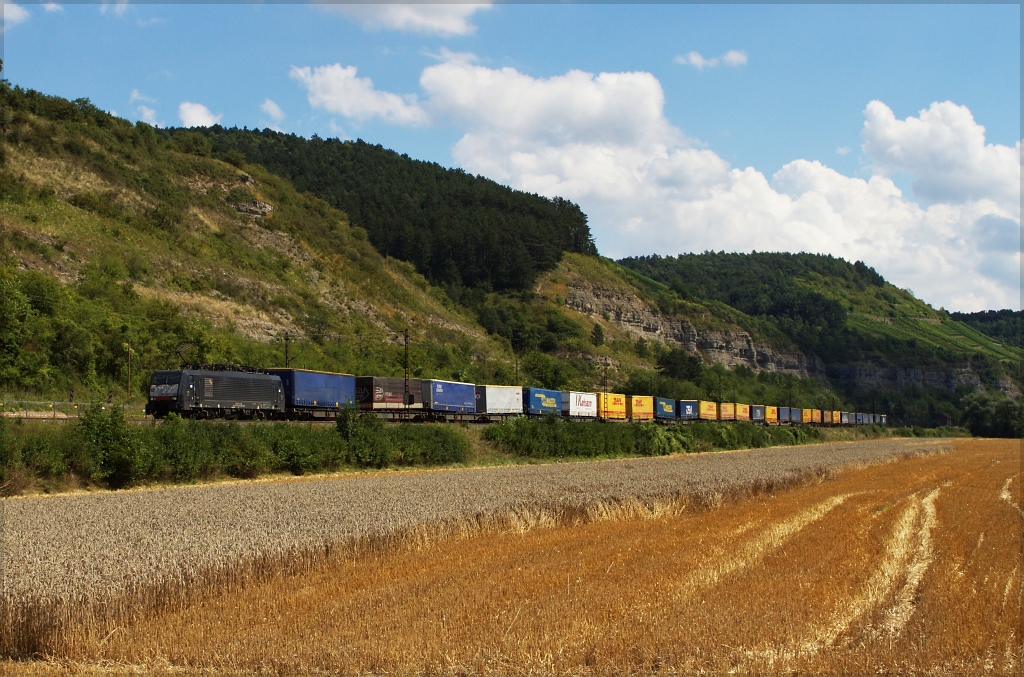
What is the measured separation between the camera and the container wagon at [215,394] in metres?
43.1

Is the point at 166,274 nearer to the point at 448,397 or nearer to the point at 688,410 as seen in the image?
the point at 448,397

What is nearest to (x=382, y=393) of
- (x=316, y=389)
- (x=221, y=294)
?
(x=316, y=389)

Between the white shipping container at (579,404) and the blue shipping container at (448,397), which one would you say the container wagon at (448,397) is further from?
the white shipping container at (579,404)

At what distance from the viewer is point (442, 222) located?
174 m

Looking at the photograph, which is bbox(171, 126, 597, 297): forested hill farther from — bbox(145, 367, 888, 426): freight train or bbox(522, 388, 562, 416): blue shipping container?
Answer: bbox(522, 388, 562, 416): blue shipping container

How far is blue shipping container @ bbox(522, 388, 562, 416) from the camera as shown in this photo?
73500mm

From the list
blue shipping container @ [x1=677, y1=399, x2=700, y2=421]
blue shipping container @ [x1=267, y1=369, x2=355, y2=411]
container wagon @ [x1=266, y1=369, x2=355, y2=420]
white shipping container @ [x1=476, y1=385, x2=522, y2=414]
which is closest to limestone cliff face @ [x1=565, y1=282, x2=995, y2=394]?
blue shipping container @ [x1=677, y1=399, x2=700, y2=421]

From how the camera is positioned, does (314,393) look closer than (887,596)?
No

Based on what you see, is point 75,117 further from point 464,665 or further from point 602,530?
point 464,665

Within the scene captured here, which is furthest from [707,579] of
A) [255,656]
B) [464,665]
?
[255,656]

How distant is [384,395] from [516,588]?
1765 inches

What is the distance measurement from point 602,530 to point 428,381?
41601mm

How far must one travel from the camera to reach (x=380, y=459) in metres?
48.0

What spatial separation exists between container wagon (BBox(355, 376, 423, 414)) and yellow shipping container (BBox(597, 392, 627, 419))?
87.5 feet
